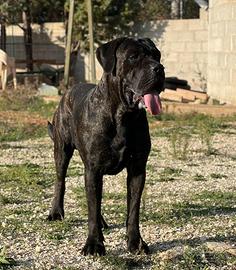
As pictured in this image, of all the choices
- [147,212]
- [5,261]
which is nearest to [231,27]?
[147,212]

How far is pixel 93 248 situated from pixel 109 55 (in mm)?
1527

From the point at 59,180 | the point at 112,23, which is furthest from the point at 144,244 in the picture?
the point at 112,23

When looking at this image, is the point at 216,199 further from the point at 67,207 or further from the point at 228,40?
the point at 228,40

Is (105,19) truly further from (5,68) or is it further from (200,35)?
(5,68)

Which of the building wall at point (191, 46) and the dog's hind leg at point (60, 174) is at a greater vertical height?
the building wall at point (191, 46)

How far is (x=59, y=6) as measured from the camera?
71.5ft

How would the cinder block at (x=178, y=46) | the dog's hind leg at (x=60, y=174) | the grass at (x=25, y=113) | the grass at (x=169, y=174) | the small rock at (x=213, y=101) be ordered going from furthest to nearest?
the cinder block at (x=178, y=46) < the small rock at (x=213, y=101) < the grass at (x=25, y=113) < the grass at (x=169, y=174) < the dog's hind leg at (x=60, y=174)

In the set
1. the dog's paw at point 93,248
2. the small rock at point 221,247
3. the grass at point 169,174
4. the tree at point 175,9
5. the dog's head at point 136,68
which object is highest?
the tree at point 175,9

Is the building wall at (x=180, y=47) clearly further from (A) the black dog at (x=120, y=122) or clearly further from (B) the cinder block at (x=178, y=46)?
(A) the black dog at (x=120, y=122)

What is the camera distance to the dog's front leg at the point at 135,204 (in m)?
5.01

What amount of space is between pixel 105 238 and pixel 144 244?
0.53 meters

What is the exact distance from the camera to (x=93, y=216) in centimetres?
499

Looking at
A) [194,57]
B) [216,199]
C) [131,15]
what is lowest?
[216,199]

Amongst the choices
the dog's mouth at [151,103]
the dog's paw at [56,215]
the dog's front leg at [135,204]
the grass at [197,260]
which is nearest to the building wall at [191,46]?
the dog's paw at [56,215]
